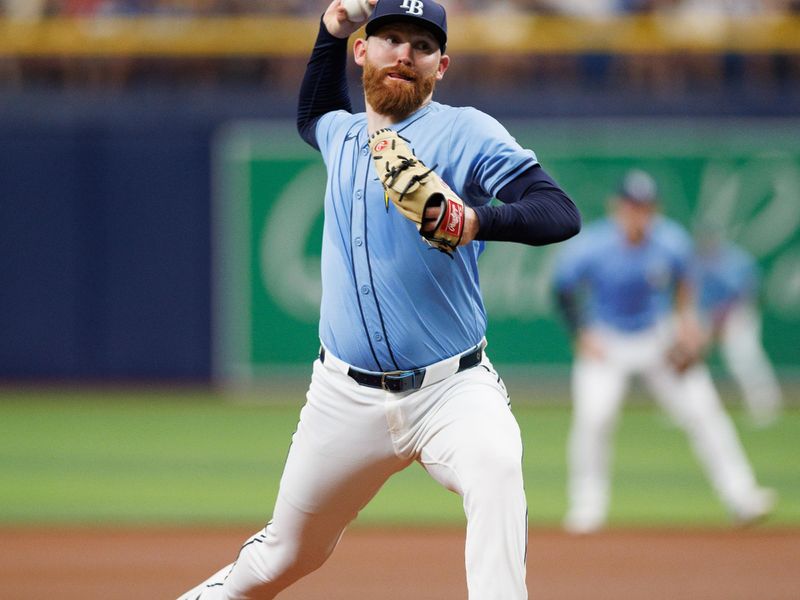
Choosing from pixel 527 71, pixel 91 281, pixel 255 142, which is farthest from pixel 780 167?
pixel 91 281

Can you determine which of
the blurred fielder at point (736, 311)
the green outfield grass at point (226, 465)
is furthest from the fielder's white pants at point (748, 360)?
the green outfield grass at point (226, 465)

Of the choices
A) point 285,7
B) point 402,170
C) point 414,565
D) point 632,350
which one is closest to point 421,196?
point 402,170

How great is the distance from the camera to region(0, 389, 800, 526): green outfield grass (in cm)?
906

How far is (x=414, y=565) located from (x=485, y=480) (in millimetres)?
3441

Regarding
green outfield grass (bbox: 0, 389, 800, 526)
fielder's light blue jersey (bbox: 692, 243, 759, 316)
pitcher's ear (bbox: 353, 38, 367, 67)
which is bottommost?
green outfield grass (bbox: 0, 389, 800, 526)

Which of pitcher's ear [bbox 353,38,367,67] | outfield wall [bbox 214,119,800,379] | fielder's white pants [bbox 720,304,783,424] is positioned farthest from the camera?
outfield wall [bbox 214,119,800,379]

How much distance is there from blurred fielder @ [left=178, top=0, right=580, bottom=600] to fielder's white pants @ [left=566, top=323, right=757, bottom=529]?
4.32 m

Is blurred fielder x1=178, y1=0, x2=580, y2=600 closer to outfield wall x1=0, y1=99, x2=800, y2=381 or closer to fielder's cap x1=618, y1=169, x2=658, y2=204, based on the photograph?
fielder's cap x1=618, y1=169, x2=658, y2=204

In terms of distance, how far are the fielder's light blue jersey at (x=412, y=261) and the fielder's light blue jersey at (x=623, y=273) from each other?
5.01 metres

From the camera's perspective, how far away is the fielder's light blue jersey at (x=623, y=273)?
9281mm

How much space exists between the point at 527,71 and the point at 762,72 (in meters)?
2.77

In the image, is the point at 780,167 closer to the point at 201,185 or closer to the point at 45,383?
the point at 201,185

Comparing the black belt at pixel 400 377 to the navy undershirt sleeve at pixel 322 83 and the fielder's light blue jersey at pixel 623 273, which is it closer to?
the navy undershirt sleeve at pixel 322 83

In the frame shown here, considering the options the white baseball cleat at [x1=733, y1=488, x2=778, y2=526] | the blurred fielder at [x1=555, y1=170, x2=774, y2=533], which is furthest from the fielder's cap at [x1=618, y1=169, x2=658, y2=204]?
the white baseball cleat at [x1=733, y1=488, x2=778, y2=526]
